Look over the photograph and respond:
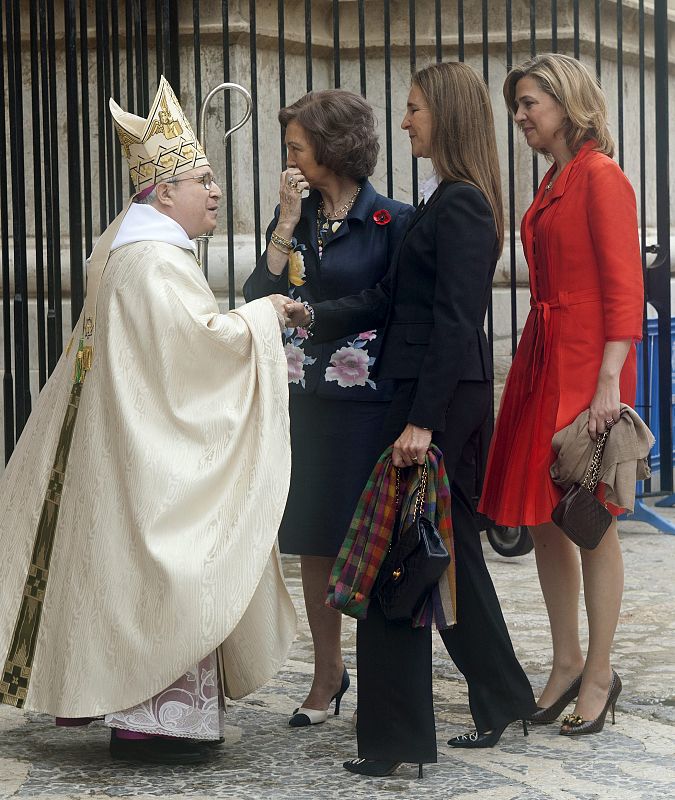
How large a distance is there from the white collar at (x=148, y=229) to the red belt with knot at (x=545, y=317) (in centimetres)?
97

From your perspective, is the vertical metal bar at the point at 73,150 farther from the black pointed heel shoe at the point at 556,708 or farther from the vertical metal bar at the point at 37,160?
the black pointed heel shoe at the point at 556,708

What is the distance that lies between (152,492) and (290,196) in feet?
3.22

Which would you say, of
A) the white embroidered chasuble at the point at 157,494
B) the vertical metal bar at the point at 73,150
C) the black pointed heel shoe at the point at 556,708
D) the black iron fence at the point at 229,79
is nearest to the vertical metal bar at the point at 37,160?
the black iron fence at the point at 229,79

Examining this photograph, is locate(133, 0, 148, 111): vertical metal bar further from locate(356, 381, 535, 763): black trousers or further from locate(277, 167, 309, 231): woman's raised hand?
locate(356, 381, 535, 763): black trousers

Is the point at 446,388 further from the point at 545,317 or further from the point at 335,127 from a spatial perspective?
the point at 335,127

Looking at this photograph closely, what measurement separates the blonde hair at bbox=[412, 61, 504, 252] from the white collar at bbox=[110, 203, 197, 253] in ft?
2.23

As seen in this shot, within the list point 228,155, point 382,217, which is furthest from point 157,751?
point 228,155

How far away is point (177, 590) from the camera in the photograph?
11.1 ft

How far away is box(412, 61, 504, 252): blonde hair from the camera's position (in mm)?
3564

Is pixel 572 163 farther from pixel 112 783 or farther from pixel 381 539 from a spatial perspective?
pixel 112 783

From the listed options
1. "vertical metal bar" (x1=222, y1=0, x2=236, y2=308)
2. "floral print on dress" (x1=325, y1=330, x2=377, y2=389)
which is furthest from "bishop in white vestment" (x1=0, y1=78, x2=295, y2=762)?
"vertical metal bar" (x1=222, y1=0, x2=236, y2=308)

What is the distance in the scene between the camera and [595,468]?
369 cm

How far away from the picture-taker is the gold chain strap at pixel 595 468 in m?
3.68

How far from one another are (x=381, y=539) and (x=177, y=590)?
51cm
